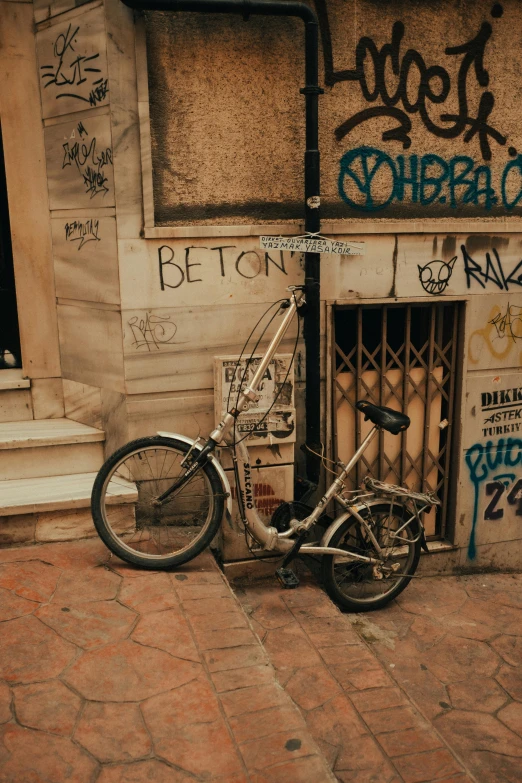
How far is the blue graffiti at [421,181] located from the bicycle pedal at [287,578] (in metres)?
2.91

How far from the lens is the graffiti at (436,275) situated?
5.85 meters

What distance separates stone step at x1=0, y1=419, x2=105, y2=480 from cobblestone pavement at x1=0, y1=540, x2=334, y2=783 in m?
0.90

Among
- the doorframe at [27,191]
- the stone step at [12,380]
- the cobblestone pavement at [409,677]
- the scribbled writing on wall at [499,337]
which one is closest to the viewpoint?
the cobblestone pavement at [409,677]

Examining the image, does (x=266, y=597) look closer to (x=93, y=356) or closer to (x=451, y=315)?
(x=93, y=356)

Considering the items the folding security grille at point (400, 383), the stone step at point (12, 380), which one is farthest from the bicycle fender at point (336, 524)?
the stone step at point (12, 380)

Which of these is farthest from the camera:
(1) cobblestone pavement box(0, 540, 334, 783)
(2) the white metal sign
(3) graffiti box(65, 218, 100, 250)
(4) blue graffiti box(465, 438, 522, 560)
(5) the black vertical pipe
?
(4) blue graffiti box(465, 438, 522, 560)

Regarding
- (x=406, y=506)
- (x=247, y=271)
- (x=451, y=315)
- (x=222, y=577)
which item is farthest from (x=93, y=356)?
(x=451, y=315)

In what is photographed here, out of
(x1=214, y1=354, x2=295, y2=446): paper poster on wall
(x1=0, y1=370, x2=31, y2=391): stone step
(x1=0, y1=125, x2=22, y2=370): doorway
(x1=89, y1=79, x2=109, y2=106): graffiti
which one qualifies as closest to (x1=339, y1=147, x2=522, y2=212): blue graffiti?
(x1=214, y1=354, x2=295, y2=446): paper poster on wall

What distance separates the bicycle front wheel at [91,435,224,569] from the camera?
4.63m

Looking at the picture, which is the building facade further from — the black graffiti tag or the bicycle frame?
the bicycle frame

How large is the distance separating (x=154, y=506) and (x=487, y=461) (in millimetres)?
3260

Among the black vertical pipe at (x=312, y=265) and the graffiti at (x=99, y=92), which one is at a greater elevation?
the graffiti at (x=99, y=92)

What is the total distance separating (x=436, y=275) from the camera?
5.89 m

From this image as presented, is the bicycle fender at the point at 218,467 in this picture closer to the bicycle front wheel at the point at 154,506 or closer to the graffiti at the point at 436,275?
the bicycle front wheel at the point at 154,506
